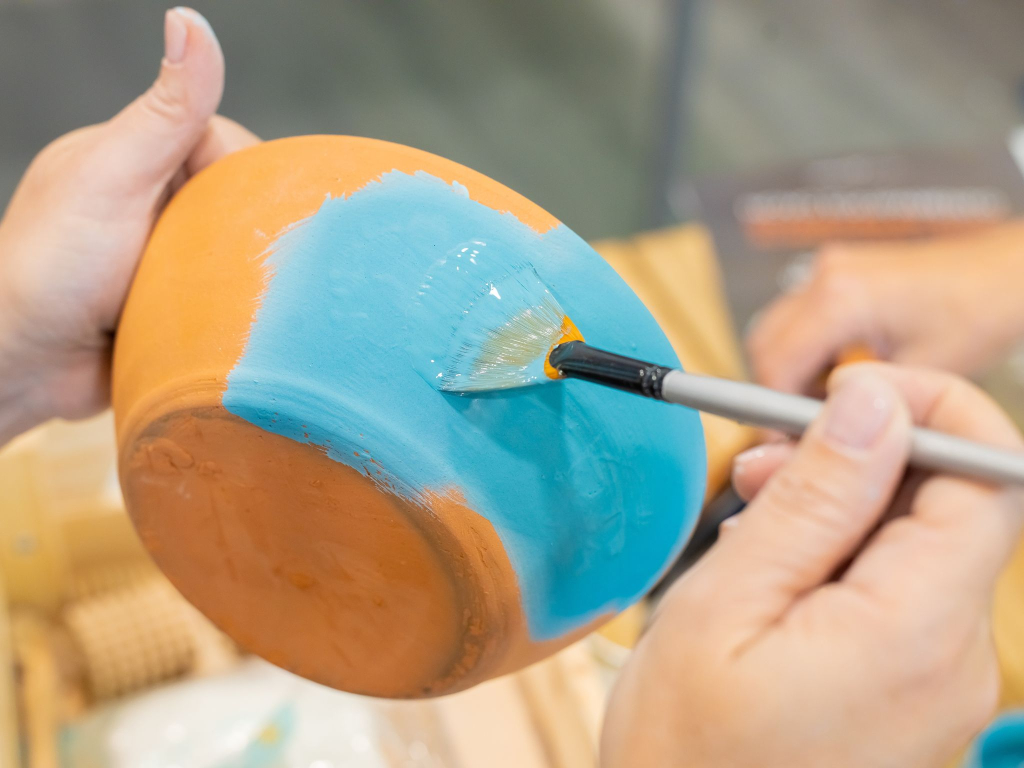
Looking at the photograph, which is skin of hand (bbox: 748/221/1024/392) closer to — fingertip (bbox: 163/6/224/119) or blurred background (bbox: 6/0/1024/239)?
fingertip (bbox: 163/6/224/119)

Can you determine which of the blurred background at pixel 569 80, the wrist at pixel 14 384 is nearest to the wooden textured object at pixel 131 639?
the wrist at pixel 14 384

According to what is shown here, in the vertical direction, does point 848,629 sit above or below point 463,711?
above

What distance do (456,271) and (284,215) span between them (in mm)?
77

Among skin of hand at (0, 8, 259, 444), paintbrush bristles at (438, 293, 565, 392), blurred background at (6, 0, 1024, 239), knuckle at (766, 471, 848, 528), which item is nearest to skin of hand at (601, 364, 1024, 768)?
knuckle at (766, 471, 848, 528)

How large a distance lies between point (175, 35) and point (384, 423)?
27 centimetres

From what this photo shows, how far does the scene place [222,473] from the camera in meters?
0.38

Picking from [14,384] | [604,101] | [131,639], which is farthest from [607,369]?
[604,101]

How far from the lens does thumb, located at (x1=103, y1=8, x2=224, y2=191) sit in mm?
464

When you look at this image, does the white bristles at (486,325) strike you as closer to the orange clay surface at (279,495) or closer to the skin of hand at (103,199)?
the orange clay surface at (279,495)

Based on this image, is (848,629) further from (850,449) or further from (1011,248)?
(1011,248)

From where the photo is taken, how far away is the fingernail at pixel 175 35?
1.50ft

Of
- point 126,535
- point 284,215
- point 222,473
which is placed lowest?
point 126,535

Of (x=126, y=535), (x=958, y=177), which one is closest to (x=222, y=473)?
(x=126, y=535)

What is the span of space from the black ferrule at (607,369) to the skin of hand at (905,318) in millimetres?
413
